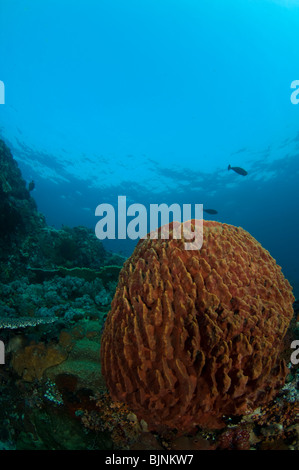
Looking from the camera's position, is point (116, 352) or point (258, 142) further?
point (258, 142)

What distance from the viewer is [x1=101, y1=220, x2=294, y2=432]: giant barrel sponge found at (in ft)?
7.47

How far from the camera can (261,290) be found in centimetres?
273

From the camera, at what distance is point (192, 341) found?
2309mm

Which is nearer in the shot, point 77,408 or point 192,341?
point 192,341

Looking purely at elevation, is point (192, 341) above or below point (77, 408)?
above

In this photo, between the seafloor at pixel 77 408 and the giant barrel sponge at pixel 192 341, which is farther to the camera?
the seafloor at pixel 77 408

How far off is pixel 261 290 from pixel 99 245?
1086 cm

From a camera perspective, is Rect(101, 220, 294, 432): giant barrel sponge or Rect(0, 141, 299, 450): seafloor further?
Rect(0, 141, 299, 450): seafloor

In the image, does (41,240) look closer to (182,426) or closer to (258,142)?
(182,426)

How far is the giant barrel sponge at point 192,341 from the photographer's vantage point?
2.28 meters

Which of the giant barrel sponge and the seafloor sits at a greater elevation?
the giant barrel sponge

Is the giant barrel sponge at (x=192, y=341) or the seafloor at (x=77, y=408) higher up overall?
the giant barrel sponge at (x=192, y=341)

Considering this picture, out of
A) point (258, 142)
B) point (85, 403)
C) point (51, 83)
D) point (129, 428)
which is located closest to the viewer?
point (129, 428)
